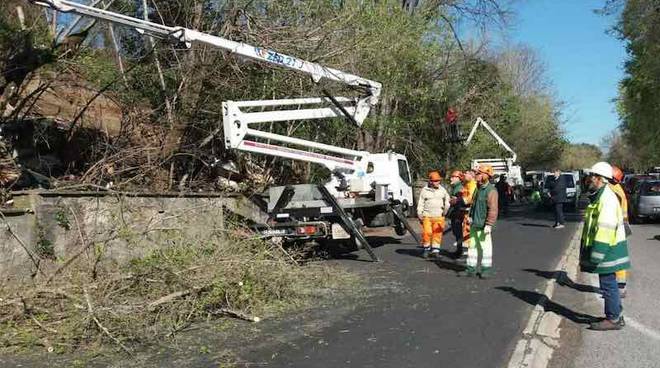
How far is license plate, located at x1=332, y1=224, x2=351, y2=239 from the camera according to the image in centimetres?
1230

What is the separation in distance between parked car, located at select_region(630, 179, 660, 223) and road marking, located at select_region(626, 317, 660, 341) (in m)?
16.5

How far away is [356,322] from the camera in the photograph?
24.3 ft

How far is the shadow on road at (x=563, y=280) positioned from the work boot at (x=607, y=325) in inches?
93.5

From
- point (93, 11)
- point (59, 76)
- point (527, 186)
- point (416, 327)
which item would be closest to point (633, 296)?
point (416, 327)

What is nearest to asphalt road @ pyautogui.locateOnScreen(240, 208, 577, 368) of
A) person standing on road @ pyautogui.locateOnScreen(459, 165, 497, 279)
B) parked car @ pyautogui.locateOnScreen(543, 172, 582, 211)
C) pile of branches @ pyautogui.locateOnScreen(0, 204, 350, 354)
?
person standing on road @ pyautogui.locateOnScreen(459, 165, 497, 279)

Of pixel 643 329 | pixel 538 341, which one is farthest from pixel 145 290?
pixel 643 329

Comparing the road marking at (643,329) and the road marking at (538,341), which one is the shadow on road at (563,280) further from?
the road marking at (643,329)

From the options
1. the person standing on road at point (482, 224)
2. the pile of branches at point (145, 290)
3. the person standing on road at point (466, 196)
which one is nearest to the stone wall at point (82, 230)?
the pile of branches at point (145, 290)

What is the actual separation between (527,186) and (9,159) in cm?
3823

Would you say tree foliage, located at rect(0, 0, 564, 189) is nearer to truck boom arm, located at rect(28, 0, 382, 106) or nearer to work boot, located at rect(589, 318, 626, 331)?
truck boom arm, located at rect(28, 0, 382, 106)

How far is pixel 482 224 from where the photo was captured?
33.3 ft

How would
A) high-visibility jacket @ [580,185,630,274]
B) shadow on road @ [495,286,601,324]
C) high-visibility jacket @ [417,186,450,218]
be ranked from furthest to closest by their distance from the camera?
high-visibility jacket @ [417,186,450,218] → shadow on road @ [495,286,601,324] → high-visibility jacket @ [580,185,630,274]

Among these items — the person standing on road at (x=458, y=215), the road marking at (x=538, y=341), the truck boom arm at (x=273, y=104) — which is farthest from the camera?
the person standing on road at (x=458, y=215)

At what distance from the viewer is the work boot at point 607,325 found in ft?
23.1
